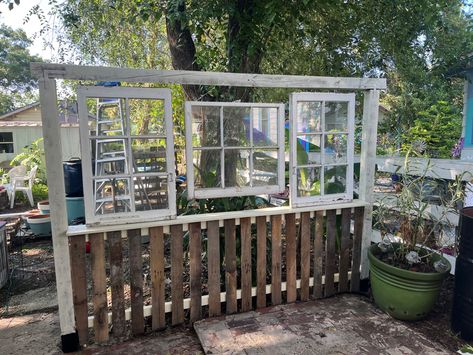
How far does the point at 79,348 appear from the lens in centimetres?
219

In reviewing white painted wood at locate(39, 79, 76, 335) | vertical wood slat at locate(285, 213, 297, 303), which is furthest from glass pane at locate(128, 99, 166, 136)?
vertical wood slat at locate(285, 213, 297, 303)

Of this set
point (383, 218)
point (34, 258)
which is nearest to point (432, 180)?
point (383, 218)

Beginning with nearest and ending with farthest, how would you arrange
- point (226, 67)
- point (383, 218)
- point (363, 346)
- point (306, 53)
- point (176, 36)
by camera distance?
point (363, 346) → point (383, 218) → point (226, 67) → point (176, 36) → point (306, 53)

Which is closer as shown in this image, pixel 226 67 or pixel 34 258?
pixel 226 67

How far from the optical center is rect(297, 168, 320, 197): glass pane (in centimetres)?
271

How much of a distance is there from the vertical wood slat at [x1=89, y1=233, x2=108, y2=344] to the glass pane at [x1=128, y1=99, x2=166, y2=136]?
783mm

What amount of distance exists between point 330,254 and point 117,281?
1752mm

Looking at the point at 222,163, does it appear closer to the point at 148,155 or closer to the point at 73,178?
the point at 148,155

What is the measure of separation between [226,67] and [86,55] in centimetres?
304

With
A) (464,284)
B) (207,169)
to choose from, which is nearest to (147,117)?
(207,169)

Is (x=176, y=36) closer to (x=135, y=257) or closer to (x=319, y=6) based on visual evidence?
(x=319, y=6)

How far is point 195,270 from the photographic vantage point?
247cm

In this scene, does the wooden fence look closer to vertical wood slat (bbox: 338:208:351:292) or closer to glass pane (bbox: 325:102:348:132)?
vertical wood slat (bbox: 338:208:351:292)

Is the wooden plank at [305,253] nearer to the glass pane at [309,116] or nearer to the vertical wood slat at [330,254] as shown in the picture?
the vertical wood slat at [330,254]
